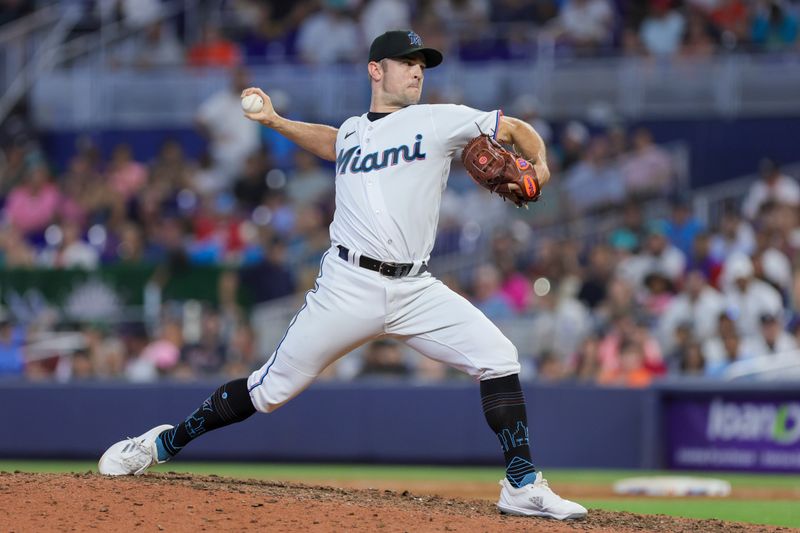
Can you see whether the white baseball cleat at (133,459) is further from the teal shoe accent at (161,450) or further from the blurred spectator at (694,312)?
the blurred spectator at (694,312)

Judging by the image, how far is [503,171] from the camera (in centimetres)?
607

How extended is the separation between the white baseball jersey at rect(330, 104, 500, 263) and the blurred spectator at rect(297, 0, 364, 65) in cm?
1136

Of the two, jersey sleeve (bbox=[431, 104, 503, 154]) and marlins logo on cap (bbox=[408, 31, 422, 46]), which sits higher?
marlins logo on cap (bbox=[408, 31, 422, 46])

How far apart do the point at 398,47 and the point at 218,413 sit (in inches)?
75.7

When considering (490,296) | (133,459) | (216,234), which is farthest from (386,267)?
(216,234)

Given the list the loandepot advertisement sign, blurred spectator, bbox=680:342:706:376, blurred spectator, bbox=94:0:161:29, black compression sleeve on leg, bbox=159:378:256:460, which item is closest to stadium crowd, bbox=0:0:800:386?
blurred spectator, bbox=680:342:706:376

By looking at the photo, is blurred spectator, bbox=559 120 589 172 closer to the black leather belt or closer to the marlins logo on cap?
the marlins logo on cap

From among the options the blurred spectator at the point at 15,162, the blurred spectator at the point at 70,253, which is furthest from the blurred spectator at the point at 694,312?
the blurred spectator at the point at 15,162

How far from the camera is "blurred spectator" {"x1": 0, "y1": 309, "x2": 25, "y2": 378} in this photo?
1418 centimetres

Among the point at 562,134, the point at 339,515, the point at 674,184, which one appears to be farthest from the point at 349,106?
the point at 339,515

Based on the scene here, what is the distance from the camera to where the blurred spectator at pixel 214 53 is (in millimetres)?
17859

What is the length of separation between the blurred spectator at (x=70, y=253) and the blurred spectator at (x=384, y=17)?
14.5ft

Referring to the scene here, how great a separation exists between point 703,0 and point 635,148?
99.8 inches

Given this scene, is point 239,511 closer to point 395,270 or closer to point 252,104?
point 395,270
